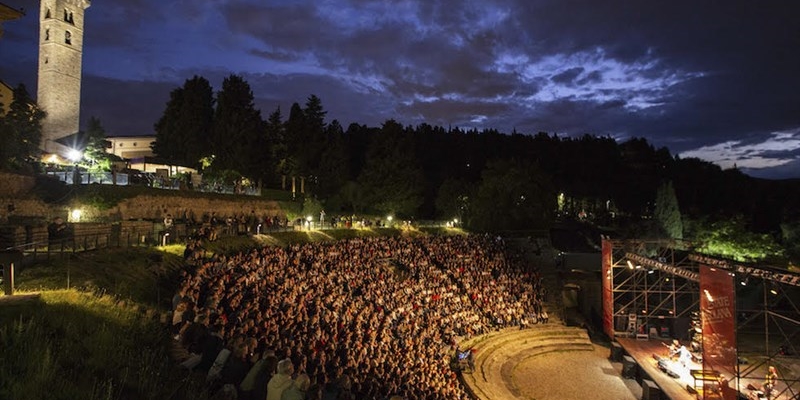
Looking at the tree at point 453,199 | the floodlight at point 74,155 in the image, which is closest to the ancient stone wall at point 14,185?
the floodlight at point 74,155

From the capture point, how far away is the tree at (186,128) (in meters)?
40.9

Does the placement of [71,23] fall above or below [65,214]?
above

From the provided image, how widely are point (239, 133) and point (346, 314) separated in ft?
90.6

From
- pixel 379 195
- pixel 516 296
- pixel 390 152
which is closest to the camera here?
pixel 516 296

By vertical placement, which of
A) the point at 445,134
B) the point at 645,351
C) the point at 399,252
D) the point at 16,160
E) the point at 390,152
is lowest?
the point at 645,351

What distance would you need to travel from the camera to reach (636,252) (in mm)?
20719

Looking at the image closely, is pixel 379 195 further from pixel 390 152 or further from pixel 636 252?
pixel 636 252

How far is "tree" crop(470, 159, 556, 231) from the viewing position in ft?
129

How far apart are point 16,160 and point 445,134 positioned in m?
62.7

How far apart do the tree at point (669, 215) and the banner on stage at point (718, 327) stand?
29.6m

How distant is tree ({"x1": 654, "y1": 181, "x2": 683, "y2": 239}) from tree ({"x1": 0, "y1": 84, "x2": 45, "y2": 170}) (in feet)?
151

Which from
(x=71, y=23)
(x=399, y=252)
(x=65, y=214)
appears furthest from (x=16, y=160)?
(x=399, y=252)

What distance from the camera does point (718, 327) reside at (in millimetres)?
13258

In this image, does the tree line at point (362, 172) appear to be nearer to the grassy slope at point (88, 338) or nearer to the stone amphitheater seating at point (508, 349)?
the stone amphitheater seating at point (508, 349)
